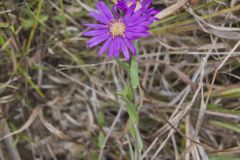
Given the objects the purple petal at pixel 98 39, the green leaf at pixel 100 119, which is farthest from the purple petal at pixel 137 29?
the green leaf at pixel 100 119

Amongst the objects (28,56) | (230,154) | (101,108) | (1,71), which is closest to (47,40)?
(28,56)

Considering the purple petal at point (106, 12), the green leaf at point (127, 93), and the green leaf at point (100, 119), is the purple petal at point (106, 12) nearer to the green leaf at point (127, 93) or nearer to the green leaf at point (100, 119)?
the green leaf at point (127, 93)

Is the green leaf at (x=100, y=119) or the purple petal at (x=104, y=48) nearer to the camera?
the purple petal at (x=104, y=48)

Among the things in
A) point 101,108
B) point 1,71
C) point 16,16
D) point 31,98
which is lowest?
point 101,108

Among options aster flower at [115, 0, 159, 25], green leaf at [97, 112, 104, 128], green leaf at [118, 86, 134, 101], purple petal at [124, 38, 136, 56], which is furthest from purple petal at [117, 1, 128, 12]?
green leaf at [97, 112, 104, 128]

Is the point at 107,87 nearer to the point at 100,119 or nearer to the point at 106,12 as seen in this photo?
the point at 100,119

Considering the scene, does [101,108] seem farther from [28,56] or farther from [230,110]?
[230,110]

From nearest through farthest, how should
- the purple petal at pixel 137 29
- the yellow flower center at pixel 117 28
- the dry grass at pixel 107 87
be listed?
the purple petal at pixel 137 29, the yellow flower center at pixel 117 28, the dry grass at pixel 107 87

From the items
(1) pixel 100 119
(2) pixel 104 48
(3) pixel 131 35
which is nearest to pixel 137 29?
(3) pixel 131 35
